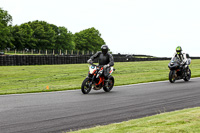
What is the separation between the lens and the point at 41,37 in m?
105

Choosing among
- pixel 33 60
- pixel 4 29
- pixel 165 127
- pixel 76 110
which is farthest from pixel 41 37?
pixel 165 127

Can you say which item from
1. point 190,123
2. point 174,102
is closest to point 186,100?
point 174,102

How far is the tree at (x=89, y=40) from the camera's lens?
134 m

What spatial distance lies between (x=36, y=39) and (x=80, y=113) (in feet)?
312

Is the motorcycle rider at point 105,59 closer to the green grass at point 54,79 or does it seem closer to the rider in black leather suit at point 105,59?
the rider in black leather suit at point 105,59

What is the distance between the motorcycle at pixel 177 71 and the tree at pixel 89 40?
116m

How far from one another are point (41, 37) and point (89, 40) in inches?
1343

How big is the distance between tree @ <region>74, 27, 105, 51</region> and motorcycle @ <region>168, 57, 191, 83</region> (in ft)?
381

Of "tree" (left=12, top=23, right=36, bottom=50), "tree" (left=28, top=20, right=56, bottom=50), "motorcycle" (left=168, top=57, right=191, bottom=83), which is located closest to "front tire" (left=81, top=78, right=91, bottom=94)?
"motorcycle" (left=168, top=57, right=191, bottom=83)

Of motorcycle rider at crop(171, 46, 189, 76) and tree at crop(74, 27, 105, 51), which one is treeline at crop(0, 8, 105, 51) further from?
motorcycle rider at crop(171, 46, 189, 76)

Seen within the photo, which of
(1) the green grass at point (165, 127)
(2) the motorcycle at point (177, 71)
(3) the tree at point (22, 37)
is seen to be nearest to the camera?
(1) the green grass at point (165, 127)

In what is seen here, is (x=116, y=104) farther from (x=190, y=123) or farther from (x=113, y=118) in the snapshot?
(x=190, y=123)

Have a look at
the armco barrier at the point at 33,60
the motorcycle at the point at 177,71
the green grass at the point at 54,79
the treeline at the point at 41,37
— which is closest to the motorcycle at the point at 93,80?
the green grass at the point at 54,79

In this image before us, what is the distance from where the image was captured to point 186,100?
32.2 ft
